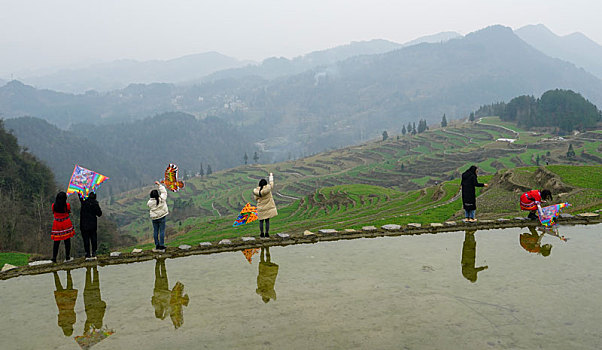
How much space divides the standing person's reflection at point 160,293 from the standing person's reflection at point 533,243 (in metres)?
9.96

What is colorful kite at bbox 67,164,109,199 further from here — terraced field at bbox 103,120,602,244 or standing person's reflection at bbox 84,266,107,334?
terraced field at bbox 103,120,602,244

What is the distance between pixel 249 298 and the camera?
9.48m

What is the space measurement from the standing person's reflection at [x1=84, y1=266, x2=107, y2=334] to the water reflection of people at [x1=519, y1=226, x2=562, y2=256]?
11.2 metres

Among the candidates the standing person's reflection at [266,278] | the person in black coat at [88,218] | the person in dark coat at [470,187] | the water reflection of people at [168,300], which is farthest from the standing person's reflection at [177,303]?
the person in dark coat at [470,187]

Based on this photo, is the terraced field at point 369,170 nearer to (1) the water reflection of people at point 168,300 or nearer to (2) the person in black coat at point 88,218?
(2) the person in black coat at point 88,218

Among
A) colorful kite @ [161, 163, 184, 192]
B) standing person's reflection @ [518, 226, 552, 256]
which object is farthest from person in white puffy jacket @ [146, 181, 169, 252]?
standing person's reflection @ [518, 226, 552, 256]

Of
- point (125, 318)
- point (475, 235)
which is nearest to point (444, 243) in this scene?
point (475, 235)

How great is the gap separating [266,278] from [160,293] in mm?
2509

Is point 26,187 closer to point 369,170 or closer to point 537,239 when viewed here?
point 537,239

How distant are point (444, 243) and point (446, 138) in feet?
544

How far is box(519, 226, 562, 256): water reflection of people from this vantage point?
12402 mm

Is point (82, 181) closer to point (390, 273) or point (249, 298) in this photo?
point (249, 298)

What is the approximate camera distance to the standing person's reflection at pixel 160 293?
897 centimetres

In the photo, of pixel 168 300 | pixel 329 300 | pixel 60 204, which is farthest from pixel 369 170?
pixel 168 300
